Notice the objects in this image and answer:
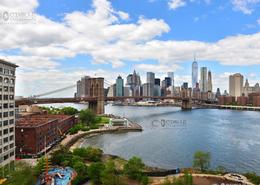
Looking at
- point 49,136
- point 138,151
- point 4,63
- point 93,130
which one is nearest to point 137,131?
point 93,130

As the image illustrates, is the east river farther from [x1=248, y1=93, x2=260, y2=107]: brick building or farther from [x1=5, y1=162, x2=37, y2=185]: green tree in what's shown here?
[x1=248, y1=93, x2=260, y2=107]: brick building

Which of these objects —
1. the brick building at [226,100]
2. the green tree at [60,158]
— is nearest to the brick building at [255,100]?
the brick building at [226,100]

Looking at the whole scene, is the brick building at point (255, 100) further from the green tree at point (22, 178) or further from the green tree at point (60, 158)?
the green tree at point (22, 178)

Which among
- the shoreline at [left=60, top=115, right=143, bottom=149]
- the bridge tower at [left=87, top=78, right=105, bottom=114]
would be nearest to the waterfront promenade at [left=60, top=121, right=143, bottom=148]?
the shoreline at [left=60, top=115, right=143, bottom=149]

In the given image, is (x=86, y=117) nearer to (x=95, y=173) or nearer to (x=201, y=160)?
(x=201, y=160)

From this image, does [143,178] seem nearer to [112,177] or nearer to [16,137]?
[112,177]

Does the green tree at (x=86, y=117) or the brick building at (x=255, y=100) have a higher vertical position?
the brick building at (x=255, y=100)
